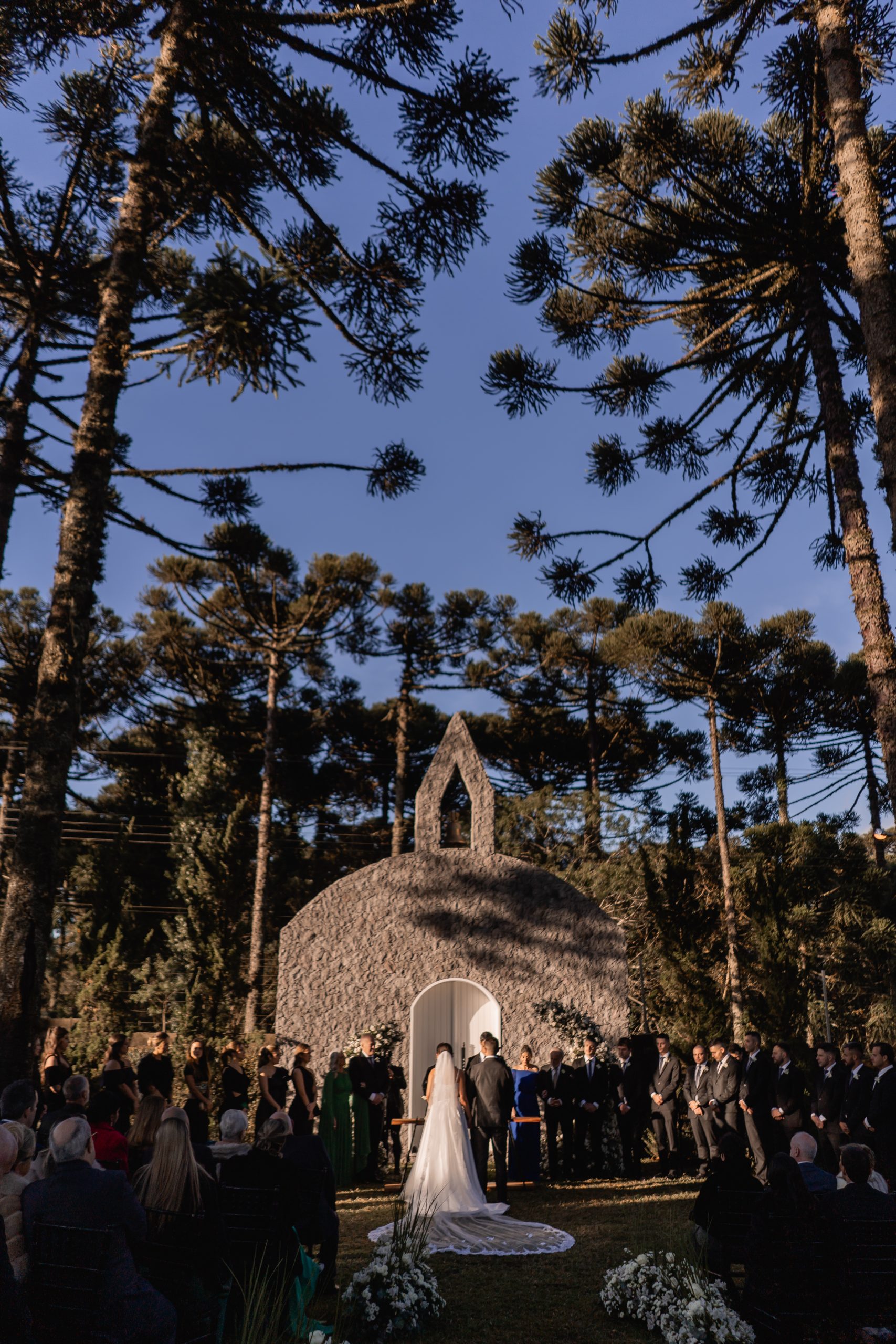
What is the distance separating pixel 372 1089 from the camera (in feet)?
39.9

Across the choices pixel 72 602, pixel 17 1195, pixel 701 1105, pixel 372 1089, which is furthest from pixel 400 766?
pixel 17 1195

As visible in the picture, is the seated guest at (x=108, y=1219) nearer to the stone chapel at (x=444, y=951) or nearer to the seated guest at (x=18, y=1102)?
the seated guest at (x=18, y=1102)

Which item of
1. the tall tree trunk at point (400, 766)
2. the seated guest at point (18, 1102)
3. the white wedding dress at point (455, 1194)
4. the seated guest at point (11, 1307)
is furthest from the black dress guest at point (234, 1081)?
the tall tree trunk at point (400, 766)

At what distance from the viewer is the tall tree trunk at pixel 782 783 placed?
998 inches

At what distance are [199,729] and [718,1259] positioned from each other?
70.3ft

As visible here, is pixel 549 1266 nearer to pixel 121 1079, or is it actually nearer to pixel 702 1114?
pixel 121 1079

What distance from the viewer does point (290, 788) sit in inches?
1226

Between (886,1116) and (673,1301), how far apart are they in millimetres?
4268

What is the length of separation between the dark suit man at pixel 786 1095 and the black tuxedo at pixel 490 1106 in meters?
2.76

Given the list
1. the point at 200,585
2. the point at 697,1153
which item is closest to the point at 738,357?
the point at 697,1153

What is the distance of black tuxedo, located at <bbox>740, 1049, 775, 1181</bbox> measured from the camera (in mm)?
10352

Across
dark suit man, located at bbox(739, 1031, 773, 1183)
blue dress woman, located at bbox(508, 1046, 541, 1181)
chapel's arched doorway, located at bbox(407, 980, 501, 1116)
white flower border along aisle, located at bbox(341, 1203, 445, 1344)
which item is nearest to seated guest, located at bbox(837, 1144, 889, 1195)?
white flower border along aisle, located at bbox(341, 1203, 445, 1344)

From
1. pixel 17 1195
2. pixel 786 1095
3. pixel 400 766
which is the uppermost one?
pixel 400 766

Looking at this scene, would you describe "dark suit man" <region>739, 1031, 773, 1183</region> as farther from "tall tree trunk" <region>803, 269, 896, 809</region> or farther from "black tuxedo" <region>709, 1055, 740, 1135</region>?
"tall tree trunk" <region>803, 269, 896, 809</region>
